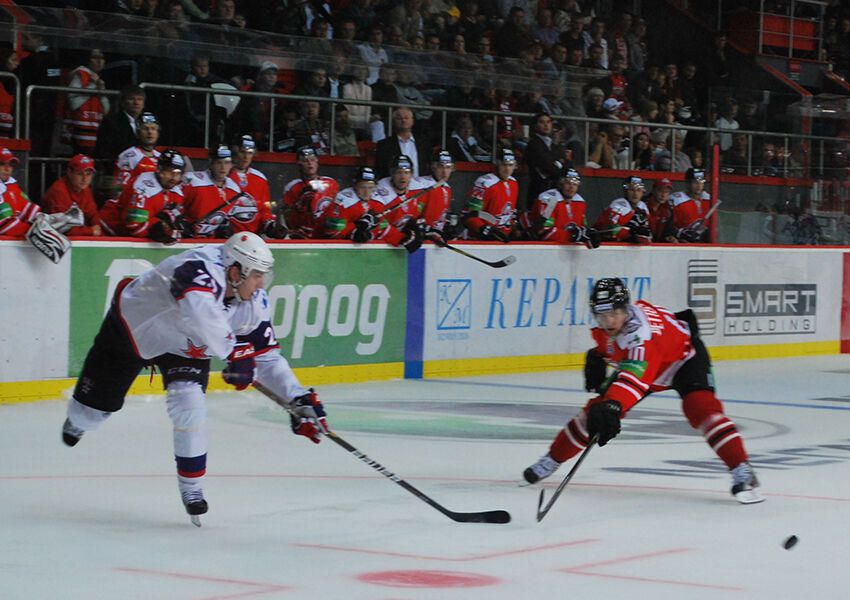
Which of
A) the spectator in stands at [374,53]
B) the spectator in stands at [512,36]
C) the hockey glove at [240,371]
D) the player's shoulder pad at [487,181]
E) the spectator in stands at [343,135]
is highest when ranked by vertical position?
the spectator in stands at [512,36]

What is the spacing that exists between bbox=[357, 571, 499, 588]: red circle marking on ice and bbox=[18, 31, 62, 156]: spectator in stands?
24.5ft

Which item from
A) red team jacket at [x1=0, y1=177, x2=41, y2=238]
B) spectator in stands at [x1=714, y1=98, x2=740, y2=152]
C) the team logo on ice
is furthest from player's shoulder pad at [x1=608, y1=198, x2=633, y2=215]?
red team jacket at [x1=0, y1=177, x2=41, y2=238]

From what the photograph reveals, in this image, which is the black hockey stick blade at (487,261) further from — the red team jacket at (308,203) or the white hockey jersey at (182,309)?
the white hockey jersey at (182,309)

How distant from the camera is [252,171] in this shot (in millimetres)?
11703

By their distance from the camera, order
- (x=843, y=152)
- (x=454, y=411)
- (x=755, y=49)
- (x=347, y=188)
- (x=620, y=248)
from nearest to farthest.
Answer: (x=454, y=411) → (x=347, y=188) → (x=620, y=248) → (x=843, y=152) → (x=755, y=49)

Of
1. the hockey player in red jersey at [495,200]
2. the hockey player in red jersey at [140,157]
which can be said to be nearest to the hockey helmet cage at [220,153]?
the hockey player in red jersey at [140,157]

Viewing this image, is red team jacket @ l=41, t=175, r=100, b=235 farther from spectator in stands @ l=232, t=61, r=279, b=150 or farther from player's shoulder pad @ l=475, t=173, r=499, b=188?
player's shoulder pad @ l=475, t=173, r=499, b=188

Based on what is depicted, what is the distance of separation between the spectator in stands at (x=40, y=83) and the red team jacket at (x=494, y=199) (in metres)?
3.74

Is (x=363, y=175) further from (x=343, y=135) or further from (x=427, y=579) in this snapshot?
(x=427, y=579)

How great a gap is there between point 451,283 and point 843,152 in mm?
5688

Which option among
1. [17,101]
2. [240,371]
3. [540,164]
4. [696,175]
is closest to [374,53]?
[540,164]

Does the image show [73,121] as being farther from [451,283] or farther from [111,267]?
[451,283]

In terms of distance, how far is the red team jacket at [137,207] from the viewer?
10.5m

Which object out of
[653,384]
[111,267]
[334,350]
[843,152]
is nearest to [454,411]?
[334,350]
